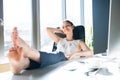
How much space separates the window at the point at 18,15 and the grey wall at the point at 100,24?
0.51 metres

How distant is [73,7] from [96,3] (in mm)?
183

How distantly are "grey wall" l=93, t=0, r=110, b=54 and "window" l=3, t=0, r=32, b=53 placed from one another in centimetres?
51

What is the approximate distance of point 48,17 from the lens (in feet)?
3.96

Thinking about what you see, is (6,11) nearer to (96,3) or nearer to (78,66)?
(78,66)

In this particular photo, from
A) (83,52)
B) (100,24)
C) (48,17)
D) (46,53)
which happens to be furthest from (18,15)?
(100,24)

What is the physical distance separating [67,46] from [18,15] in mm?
349

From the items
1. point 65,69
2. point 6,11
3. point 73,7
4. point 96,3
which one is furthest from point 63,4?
point 65,69

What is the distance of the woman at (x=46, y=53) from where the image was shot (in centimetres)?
79

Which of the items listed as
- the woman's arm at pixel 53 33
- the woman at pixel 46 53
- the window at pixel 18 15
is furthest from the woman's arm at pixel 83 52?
the window at pixel 18 15

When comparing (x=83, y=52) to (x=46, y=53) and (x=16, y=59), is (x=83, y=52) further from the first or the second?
(x=16, y=59)

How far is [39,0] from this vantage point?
1107mm

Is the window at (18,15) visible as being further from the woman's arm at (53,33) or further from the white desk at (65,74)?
the white desk at (65,74)

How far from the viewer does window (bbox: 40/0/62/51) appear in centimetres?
109

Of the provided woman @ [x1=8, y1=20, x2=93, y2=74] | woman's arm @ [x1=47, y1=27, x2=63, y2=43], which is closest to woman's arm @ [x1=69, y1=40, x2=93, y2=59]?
woman @ [x1=8, y1=20, x2=93, y2=74]
